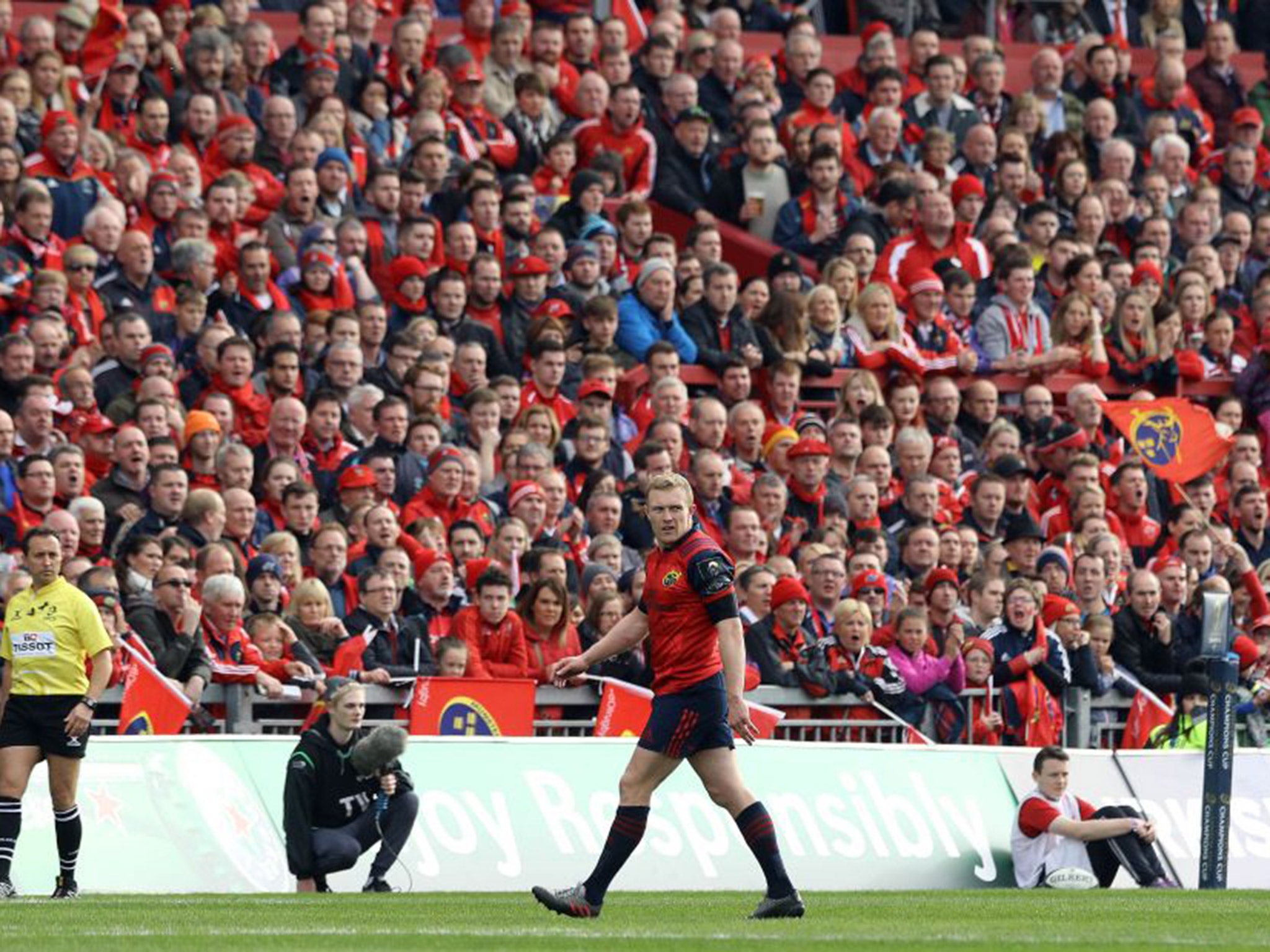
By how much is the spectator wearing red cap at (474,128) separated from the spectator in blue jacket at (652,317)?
2.01m

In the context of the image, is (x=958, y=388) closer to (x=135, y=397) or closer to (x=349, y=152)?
(x=349, y=152)

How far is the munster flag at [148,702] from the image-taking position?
15.8 m

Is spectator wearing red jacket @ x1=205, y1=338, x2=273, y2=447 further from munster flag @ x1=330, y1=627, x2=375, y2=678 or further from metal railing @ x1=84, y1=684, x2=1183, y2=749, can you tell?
metal railing @ x1=84, y1=684, x2=1183, y2=749

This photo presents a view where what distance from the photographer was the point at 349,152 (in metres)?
22.0

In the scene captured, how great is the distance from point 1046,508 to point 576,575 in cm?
492

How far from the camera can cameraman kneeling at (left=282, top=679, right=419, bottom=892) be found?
50.6 ft

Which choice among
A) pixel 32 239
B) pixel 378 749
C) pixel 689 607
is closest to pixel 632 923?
pixel 689 607

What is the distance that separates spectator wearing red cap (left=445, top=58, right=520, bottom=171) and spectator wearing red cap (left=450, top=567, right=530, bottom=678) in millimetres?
6442

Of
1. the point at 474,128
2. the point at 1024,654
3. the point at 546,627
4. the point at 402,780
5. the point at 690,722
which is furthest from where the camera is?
the point at 474,128

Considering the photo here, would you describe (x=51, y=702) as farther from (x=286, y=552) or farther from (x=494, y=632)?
(x=494, y=632)

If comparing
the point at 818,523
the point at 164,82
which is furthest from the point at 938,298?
the point at 164,82

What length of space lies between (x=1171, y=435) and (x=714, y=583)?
10.9 m

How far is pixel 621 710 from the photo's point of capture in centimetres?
1741

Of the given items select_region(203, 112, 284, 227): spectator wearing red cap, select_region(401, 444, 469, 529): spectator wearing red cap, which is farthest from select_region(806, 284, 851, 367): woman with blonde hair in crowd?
select_region(401, 444, 469, 529): spectator wearing red cap
